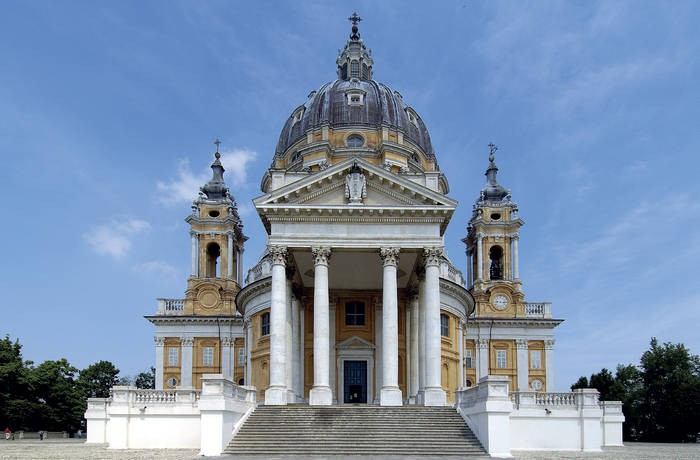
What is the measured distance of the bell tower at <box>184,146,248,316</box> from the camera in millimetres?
57969

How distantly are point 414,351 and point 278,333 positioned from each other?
9021 millimetres

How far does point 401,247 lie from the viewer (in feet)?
105

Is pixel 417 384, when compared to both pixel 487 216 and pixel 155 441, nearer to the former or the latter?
pixel 155 441

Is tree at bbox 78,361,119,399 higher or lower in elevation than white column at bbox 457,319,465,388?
lower

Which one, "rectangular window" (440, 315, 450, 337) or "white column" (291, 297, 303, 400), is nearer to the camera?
"white column" (291, 297, 303, 400)

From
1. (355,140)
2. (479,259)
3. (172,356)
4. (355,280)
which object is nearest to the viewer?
(355,280)

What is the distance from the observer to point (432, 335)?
Answer: 102 ft

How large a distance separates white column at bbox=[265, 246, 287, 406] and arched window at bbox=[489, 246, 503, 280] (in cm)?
3281

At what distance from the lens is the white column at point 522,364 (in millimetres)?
56388

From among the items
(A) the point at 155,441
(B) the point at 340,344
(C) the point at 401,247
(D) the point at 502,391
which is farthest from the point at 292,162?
(D) the point at 502,391

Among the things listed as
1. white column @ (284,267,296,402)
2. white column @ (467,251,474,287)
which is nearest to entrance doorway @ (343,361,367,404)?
white column @ (284,267,296,402)

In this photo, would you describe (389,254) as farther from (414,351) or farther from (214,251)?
(214,251)

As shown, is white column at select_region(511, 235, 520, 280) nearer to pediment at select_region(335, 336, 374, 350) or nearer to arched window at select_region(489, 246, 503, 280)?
arched window at select_region(489, 246, 503, 280)

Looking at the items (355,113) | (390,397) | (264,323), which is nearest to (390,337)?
(390,397)
